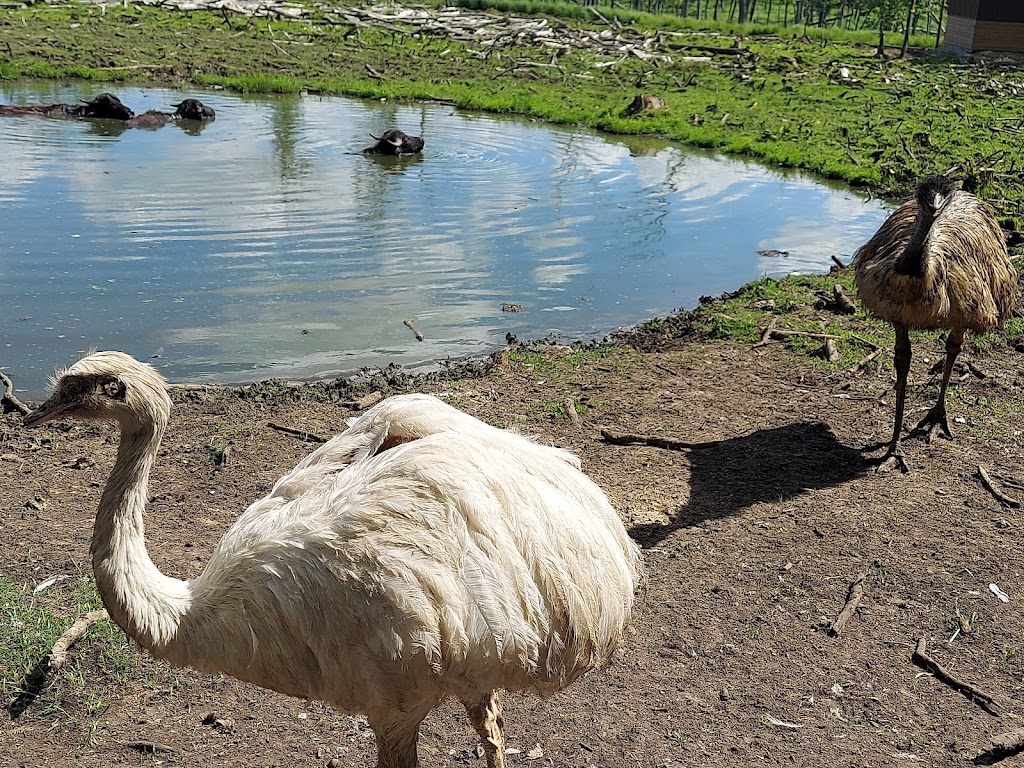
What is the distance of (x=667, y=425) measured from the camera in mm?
7859

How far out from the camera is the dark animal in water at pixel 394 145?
1809 cm

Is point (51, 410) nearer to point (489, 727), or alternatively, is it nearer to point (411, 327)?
point (489, 727)

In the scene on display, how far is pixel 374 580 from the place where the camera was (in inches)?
139

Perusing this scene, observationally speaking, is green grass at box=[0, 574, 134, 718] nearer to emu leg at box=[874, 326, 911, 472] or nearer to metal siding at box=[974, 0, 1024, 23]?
emu leg at box=[874, 326, 911, 472]

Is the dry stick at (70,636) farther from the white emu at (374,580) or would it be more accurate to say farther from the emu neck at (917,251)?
the emu neck at (917,251)

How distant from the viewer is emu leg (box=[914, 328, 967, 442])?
759 centimetres

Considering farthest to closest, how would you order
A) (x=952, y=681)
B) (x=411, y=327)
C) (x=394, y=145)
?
(x=394, y=145)
(x=411, y=327)
(x=952, y=681)

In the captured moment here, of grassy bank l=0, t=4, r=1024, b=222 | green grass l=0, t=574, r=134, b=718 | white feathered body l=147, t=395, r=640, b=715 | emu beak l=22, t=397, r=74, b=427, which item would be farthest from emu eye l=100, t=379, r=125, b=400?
grassy bank l=0, t=4, r=1024, b=222

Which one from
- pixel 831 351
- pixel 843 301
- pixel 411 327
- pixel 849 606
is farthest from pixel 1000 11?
pixel 849 606

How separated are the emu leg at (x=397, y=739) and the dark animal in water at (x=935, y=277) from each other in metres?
4.43

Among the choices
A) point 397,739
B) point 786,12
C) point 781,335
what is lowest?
point 397,739

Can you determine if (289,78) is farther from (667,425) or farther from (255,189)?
(667,425)

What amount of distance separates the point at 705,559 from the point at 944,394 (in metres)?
2.65

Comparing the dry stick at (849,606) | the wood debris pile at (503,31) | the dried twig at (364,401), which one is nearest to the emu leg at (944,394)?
the dry stick at (849,606)
